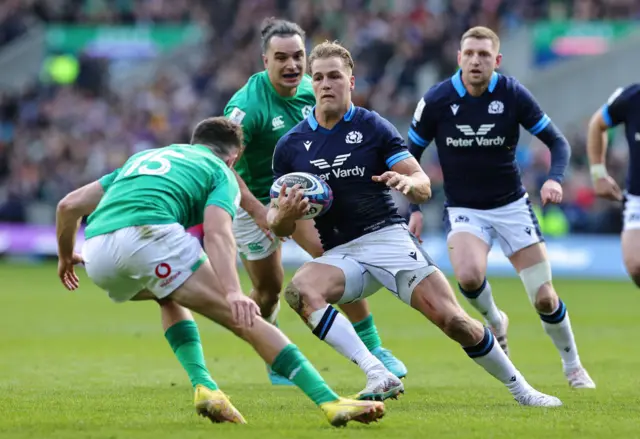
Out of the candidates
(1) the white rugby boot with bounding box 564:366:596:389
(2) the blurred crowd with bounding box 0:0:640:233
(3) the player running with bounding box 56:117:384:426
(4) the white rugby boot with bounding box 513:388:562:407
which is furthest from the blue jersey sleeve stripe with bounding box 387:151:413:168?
(2) the blurred crowd with bounding box 0:0:640:233

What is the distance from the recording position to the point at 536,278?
9383mm

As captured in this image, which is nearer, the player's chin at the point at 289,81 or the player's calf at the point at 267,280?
the player's chin at the point at 289,81

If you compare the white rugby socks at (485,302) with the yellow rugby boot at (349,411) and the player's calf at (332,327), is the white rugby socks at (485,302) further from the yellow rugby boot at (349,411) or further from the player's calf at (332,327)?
the yellow rugby boot at (349,411)

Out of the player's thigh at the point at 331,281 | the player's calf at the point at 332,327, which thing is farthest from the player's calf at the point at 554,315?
the player's calf at the point at 332,327

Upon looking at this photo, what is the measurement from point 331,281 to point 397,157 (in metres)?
0.93

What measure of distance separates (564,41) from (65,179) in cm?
1263

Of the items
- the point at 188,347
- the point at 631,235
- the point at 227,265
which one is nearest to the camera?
the point at 227,265

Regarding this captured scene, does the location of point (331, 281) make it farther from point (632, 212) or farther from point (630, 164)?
point (630, 164)

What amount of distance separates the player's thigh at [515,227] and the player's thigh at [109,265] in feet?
12.1

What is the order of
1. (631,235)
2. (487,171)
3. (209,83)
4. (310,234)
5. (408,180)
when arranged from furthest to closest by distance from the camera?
(209,83) → (631,235) → (487,171) → (310,234) → (408,180)

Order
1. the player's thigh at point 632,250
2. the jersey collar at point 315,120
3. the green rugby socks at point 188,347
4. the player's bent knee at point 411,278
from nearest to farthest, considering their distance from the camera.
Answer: the green rugby socks at point 188,347
the player's bent knee at point 411,278
the jersey collar at point 315,120
the player's thigh at point 632,250

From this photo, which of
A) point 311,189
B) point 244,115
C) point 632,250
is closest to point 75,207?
point 311,189

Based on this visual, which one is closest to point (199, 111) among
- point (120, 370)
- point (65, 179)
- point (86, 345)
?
point (65, 179)

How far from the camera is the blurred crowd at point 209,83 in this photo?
26781mm
